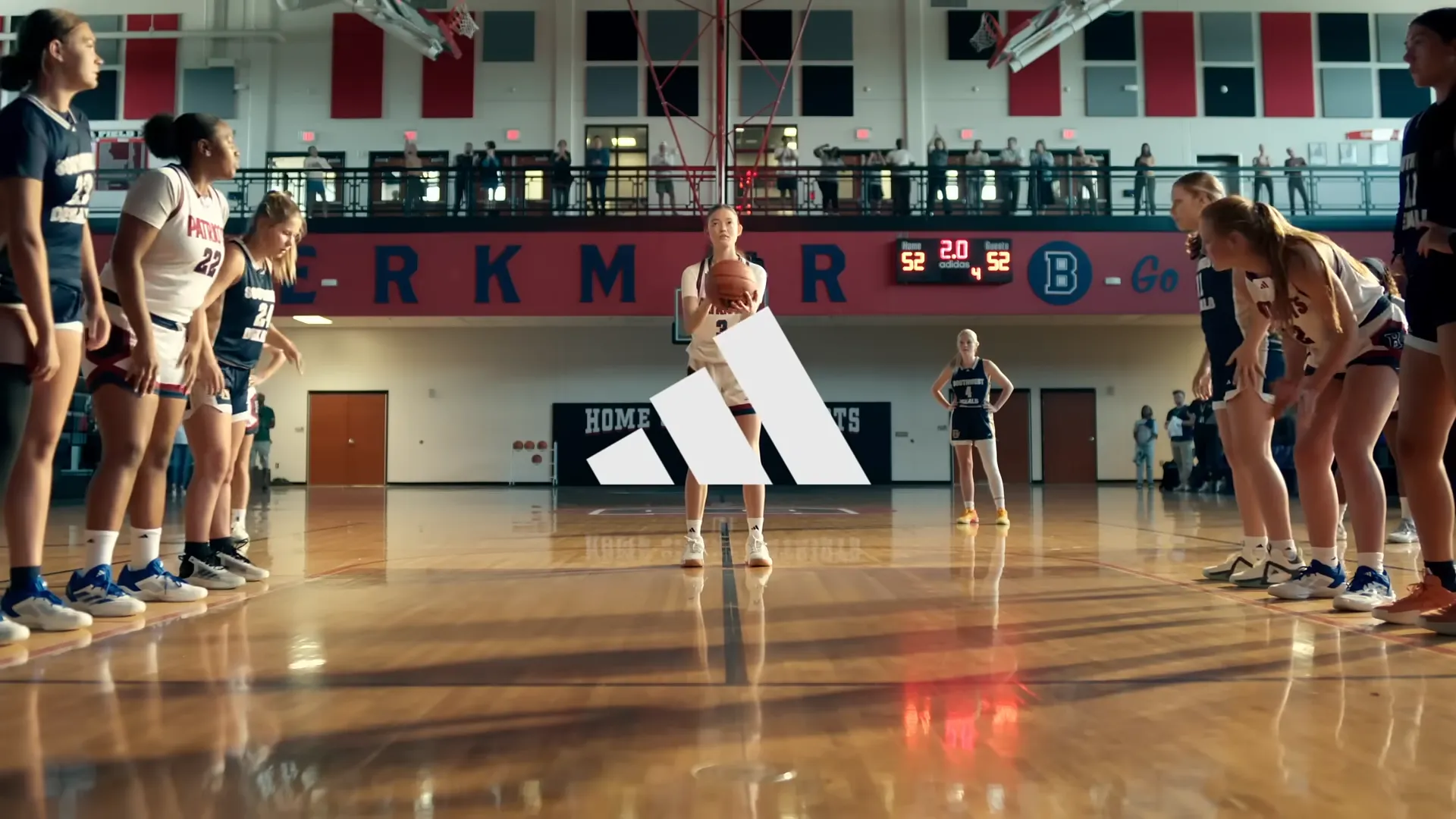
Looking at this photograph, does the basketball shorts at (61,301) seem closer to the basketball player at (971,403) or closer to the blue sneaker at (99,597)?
the blue sneaker at (99,597)

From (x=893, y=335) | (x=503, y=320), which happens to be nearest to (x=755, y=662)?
(x=503, y=320)

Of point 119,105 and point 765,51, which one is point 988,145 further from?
point 119,105

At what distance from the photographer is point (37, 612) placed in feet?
7.79

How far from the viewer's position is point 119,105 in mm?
18094

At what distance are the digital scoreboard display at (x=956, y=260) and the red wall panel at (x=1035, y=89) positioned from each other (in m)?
5.99

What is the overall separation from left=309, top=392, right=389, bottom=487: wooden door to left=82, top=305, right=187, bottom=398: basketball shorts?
592 inches

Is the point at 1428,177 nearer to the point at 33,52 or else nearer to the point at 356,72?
the point at 33,52

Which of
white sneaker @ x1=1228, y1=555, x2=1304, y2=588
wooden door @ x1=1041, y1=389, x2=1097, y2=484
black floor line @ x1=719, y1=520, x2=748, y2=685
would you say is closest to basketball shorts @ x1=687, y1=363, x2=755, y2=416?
black floor line @ x1=719, y1=520, x2=748, y2=685

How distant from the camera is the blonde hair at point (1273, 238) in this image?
279 centimetres

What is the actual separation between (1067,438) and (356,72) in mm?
15100

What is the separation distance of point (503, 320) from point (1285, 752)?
49.1 ft

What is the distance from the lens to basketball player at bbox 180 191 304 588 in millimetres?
3371

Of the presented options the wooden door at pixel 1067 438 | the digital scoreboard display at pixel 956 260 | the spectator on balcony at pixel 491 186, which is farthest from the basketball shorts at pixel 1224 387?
the wooden door at pixel 1067 438

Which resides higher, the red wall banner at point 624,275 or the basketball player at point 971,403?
the red wall banner at point 624,275
